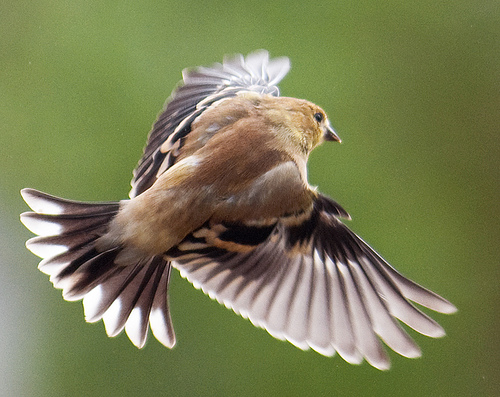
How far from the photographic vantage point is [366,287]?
55 centimetres

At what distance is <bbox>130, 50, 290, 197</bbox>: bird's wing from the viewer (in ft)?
1.92

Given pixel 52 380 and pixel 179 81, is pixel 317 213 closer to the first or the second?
pixel 179 81

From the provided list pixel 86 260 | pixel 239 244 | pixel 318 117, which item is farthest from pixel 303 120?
pixel 86 260

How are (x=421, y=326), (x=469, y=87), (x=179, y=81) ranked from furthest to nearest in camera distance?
(x=469, y=87) < (x=179, y=81) < (x=421, y=326)

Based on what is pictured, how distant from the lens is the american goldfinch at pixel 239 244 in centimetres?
52

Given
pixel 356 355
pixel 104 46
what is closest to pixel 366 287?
pixel 356 355

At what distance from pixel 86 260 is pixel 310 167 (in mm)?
265

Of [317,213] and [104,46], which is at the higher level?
[104,46]

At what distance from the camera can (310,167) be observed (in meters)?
0.62

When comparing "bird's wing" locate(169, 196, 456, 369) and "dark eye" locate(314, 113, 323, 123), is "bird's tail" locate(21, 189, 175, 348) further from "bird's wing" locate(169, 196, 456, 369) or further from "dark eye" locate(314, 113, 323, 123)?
"dark eye" locate(314, 113, 323, 123)

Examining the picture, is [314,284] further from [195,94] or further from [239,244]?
[195,94]

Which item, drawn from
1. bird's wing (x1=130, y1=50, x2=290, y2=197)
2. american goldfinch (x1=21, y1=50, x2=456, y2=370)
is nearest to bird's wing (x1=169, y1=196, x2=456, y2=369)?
american goldfinch (x1=21, y1=50, x2=456, y2=370)

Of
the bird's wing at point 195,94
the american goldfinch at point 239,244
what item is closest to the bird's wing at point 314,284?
the american goldfinch at point 239,244

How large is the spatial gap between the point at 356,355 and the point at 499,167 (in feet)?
1.49
